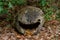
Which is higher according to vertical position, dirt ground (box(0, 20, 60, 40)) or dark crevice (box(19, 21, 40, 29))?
dark crevice (box(19, 21, 40, 29))

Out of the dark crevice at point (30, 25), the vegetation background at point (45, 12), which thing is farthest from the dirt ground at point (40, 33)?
the dark crevice at point (30, 25)

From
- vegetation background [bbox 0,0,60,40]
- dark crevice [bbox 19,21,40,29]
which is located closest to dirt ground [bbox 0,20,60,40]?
vegetation background [bbox 0,0,60,40]

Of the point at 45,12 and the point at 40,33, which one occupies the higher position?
the point at 45,12

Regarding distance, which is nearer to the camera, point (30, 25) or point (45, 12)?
point (30, 25)

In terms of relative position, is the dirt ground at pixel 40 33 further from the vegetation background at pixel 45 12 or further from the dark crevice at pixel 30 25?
the dark crevice at pixel 30 25

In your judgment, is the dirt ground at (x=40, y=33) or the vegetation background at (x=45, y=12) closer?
the dirt ground at (x=40, y=33)

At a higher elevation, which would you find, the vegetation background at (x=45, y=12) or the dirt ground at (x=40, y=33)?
the vegetation background at (x=45, y=12)

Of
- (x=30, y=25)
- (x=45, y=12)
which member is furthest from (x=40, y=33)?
(x=45, y=12)

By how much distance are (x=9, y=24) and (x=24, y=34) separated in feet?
2.27

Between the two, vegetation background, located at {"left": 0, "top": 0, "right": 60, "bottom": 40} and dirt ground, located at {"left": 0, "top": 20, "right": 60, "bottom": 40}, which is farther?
vegetation background, located at {"left": 0, "top": 0, "right": 60, "bottom": 40}

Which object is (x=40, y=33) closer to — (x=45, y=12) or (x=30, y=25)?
(x=30, y=25)

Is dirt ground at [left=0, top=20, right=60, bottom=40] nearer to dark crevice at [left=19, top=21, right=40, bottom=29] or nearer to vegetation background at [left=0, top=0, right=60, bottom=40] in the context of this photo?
vegetation background at [left=0, top=0, right=60, bottom=40]

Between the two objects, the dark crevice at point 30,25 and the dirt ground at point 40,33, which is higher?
the dark crevice at point 30,25

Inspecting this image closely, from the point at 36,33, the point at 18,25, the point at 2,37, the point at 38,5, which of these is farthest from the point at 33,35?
the point at 38,5
